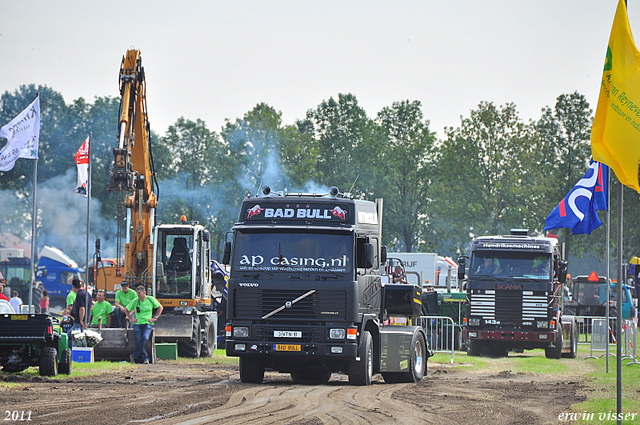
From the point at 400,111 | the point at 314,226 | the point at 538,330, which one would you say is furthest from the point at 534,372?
the point at 400,111

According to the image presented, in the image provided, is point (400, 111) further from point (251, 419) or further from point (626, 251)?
point (251, 419)

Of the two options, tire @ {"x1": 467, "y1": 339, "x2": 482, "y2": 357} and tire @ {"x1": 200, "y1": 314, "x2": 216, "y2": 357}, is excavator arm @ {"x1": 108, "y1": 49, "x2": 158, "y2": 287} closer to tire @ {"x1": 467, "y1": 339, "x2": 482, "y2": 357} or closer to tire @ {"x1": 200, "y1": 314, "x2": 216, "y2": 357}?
tire @ {"x1": 200, "y1": 314, "x2": 216, "y2": 357}

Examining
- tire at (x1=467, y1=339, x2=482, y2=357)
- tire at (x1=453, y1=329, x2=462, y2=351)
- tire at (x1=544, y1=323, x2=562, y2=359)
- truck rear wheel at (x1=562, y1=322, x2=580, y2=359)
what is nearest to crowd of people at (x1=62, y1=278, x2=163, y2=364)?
tire at (x1=467, y1=339, x2=482, y2=357)

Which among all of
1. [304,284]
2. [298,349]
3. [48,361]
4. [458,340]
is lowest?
[458,340]

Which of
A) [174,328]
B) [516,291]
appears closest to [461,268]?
[516,291]

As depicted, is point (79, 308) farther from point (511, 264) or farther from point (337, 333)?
point (511, 264)

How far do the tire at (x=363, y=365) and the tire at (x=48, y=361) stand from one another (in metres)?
5.49

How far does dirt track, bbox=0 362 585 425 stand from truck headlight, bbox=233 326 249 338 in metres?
0.88

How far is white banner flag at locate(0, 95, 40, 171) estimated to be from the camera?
2730cm

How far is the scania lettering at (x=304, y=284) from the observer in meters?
15.2

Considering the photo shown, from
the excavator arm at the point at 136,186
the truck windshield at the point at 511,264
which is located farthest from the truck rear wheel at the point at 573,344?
the excavator arm at the point at 136,186

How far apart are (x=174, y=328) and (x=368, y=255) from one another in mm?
9181

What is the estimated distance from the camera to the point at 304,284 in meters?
15.3

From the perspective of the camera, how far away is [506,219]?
5794 centimetres
